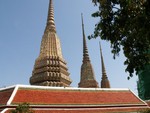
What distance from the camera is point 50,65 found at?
41.8 m

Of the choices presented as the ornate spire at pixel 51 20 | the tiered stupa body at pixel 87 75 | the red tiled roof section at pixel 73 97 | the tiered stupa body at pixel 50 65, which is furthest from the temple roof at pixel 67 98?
the ornate spire at pixel 51 20

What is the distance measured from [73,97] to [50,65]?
12.0 meters

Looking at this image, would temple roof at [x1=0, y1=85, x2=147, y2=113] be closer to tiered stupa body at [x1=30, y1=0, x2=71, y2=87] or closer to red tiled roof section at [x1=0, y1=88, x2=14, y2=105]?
red tiled roof section at [x1=0, y1=88, x2=14, y2=105]

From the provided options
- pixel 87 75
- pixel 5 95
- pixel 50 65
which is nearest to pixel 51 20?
pixel 50 65

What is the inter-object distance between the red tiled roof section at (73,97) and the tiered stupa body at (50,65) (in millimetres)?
8741

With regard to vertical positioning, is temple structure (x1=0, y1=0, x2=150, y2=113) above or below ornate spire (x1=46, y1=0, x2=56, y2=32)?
below

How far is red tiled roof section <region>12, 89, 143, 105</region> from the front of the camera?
27.9m

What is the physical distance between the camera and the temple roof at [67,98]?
2723 cm

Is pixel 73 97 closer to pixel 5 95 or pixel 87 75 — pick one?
pixel 5 95

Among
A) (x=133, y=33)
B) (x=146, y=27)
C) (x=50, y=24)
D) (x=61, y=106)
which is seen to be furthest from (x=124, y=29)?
(x=50, y=24)

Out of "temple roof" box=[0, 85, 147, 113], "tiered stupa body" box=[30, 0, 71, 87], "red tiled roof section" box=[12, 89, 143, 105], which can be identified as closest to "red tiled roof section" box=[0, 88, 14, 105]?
"temple roof" box=[0, 85, 147, 113]

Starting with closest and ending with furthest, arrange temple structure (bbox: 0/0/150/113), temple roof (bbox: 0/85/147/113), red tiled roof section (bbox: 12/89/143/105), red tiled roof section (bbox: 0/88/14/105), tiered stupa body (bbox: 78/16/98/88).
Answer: red tiled roof section (bbox: 0/88/14/105) → temple roof (bbox: 0/85/147/113) → temple structure (bbox: 0/0/150/113) → red tiled roof section (bbox: 12/89/143/105) → tiered stupa body (bbox: 78/16/98/88)

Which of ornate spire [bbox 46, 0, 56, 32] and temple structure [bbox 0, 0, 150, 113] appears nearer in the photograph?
temple structure [bbox 0, 0, 150, 113]

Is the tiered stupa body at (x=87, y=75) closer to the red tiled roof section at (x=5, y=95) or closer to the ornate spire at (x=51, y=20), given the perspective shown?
the ornate spire at (x=51, y=20)
